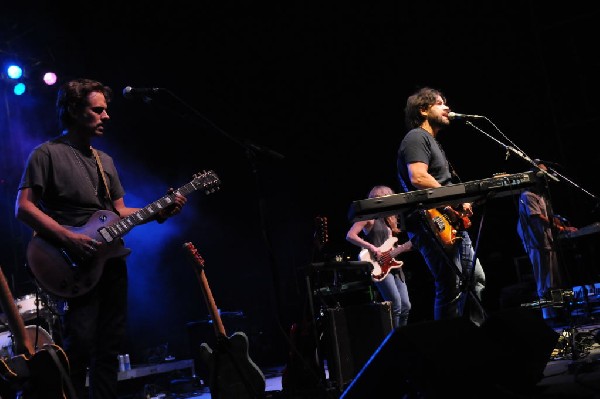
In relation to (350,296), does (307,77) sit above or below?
above

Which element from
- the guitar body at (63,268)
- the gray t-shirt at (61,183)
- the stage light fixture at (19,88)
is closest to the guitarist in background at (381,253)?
the gray t-shirt at (61,183)

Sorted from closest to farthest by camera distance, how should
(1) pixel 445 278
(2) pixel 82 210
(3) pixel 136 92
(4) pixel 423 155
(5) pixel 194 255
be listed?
(2) pixel 82 210 < (1) pixel 445 278 < (3) pixel 136 92 < (4) pixel 423 155 < (5) pixel 194 255

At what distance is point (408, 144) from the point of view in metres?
4.45

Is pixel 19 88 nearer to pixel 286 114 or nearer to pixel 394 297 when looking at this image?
pixel 286 114

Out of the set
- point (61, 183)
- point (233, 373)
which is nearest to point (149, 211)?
point (61, 183)

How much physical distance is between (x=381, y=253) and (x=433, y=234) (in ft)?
11.5

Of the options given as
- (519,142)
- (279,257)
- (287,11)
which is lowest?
(279,257)

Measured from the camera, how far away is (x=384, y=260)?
7.34 meters

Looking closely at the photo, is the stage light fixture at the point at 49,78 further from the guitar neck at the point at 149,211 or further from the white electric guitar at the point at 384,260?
the guitar neck at the point at 149,211

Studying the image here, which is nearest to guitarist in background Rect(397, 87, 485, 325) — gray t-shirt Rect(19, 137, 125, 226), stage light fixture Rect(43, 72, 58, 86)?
gray t-shirt Rect(19, 137, 125, 226)

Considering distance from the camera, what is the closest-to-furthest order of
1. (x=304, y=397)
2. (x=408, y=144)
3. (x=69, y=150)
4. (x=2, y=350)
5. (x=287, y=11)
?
(x=69, y=150) < (x=408, y=144) < (x=304, y=397) < (x=2, y=350) < (x=287, y=11)

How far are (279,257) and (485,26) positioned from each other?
15.6 ft

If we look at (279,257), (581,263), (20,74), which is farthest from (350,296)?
(20,74)

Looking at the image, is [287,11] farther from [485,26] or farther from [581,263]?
[581,263]
